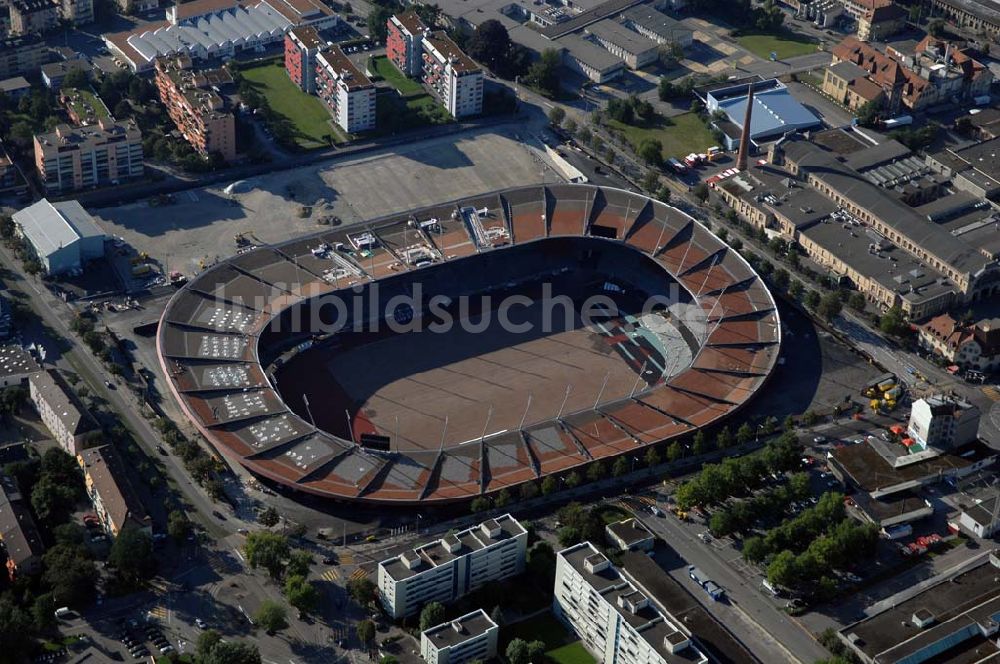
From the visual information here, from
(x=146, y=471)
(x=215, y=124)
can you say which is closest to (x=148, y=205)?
(x=215, y=124)

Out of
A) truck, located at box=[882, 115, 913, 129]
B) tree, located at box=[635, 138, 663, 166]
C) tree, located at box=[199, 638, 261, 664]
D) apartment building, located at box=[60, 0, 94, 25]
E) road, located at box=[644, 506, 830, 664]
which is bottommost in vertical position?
road, located at box=[644, 506, 830, 664]

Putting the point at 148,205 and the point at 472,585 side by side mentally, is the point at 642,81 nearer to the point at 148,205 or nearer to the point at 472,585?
the point at 148,205

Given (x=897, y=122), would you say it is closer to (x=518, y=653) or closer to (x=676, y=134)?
(x=676, y=134)

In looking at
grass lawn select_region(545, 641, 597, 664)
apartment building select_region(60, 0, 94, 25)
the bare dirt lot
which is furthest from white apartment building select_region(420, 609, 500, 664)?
apartment building select_region(60, 0, 94, 25)

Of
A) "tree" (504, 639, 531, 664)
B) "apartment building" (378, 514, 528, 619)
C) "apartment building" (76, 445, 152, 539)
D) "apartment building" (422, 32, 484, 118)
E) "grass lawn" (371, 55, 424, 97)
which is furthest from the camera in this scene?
"grass lawn" (371, 55, 424, 97)

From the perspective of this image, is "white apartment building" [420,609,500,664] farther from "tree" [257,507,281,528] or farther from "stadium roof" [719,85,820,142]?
"stadium roof" [719,85,820,142]

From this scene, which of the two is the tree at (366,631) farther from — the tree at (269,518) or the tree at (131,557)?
the tree at (131,557)
